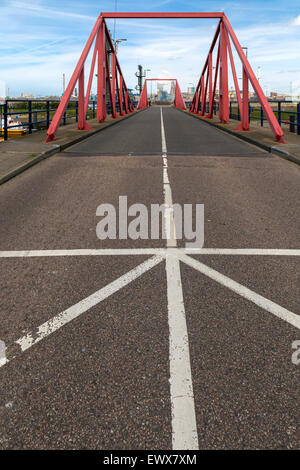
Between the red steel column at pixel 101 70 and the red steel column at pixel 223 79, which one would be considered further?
the red steel column at pixel 101 70

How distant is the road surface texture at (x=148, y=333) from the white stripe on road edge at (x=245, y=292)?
1 cm

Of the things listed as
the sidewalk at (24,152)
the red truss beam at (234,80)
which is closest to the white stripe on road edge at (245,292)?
the sidewalk at (24,152)

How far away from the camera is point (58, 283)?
367 cm

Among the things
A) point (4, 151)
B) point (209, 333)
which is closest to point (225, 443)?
point (209, 333)

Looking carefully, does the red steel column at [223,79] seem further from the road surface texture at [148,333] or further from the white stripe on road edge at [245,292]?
the white stripe on road edge at [245,292]

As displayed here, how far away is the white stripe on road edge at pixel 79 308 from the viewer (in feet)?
9.16

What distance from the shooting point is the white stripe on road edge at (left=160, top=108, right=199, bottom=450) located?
199 centimetres

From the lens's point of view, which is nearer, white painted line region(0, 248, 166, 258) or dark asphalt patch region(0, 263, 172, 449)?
dark asphalt patch region(0, 263, 172, 449)

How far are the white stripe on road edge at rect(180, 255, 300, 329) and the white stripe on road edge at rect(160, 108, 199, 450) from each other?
0.26 metres

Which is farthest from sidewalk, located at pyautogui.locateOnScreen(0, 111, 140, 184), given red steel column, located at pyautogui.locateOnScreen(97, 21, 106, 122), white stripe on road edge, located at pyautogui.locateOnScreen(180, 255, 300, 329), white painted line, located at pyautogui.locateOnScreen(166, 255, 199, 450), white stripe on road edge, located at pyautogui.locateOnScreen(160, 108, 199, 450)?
red steel column, located at pyautogui.locateOnScreen(97, 21, 106, 122)

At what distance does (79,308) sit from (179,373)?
1131 mm

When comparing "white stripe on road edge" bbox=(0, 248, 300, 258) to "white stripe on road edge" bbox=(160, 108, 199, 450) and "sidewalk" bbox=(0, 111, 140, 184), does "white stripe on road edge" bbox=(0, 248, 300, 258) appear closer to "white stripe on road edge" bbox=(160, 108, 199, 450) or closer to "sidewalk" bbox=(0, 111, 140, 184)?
"white stripe on road edge" bbox=(160, 108, 199, 450)

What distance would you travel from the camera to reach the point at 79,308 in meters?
3.20
